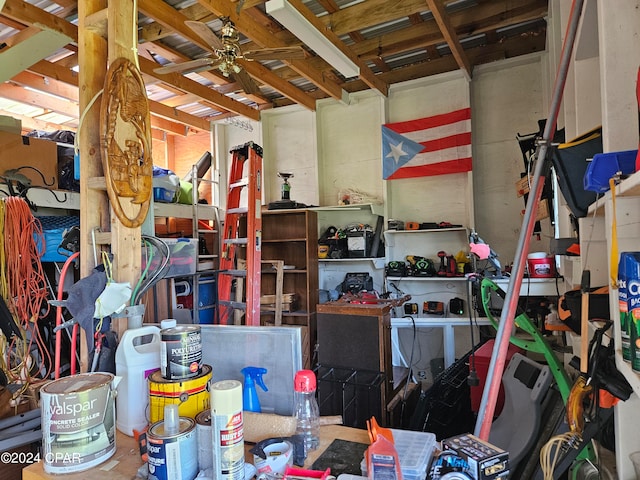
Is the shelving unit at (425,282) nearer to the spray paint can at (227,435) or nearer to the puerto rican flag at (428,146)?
the puerto rican flag at (428,146)

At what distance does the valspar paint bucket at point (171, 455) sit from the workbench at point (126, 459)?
134 mm

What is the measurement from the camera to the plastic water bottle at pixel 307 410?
1051 mm

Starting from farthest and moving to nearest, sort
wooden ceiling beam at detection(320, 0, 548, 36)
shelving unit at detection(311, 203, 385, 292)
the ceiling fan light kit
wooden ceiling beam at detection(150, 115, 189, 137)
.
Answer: wooden ceiling beam at detection(150, 115, 189, 137)
shelving unit at detection(311, 203, 385, 292)
wooden ceiling beam at detection(320, 0, 548, 36)
the ceiling fan light kit

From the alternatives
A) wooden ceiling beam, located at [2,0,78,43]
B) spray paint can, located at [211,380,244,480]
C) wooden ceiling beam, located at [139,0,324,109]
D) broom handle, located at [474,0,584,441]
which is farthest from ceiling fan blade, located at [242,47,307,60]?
spray paint can, located at [211,380,244,480]

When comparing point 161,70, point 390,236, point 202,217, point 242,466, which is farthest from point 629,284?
point 202,217

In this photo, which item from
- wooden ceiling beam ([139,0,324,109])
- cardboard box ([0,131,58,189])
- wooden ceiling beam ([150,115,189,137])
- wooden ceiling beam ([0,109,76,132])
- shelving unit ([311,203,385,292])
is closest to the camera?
wooden ceiling beam ([139,0,324,109])

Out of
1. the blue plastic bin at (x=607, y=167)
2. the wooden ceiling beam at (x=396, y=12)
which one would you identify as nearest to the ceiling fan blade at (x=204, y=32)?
the wooden ceiling beam at (x=396, y=12)

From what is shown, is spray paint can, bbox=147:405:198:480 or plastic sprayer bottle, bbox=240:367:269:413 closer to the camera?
spray paint can, bbox=147:405:198:480

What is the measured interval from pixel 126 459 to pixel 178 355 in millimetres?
295

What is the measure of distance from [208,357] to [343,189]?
12.7 ft

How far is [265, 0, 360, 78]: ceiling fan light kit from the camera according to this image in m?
2.74

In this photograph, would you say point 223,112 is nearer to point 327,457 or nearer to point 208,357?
point 208,357

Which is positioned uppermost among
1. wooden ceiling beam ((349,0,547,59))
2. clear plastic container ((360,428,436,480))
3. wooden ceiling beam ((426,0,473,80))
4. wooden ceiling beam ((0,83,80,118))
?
wooden ceiling beam ((349,0,547,59))

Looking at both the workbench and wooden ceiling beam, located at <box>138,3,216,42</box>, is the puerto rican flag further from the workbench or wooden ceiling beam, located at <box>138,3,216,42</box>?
the workbench
